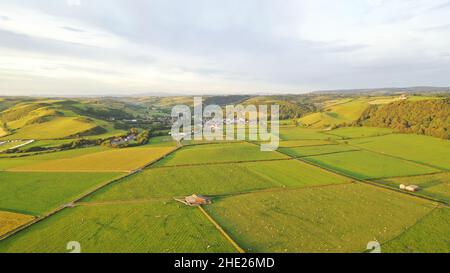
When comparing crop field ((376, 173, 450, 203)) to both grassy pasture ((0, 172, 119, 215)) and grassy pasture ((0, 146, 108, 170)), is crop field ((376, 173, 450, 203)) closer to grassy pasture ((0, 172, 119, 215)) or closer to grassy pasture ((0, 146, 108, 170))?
grassy pasture ((0, 172, 119, 215))

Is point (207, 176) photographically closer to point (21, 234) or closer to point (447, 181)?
point (21, 234)

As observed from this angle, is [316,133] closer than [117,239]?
No

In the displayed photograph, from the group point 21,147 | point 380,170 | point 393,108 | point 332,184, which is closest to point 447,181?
point 380,170

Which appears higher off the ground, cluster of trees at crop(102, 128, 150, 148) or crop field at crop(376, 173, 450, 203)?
cluster of trees at crop(102, 128, 150, 148)

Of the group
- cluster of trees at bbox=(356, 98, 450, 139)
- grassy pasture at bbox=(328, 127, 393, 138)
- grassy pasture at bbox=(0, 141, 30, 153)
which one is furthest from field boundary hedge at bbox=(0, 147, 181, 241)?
cluster of trees at bbox=(356, 98, 450, 139)

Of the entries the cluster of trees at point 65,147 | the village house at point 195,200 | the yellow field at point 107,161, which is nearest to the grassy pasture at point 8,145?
the cluster of trees at point 65,147

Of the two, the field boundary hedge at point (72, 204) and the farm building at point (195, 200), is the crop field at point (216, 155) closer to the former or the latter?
the field boundary hedge at point (72, 204)

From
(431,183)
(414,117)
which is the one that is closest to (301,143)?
(431,183)
